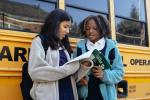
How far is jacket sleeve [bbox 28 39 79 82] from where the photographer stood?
101 inches

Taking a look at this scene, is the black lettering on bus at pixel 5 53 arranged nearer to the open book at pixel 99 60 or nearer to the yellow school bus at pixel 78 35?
the yellow school bus at pixel 78 35

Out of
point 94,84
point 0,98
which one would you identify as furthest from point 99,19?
point 0,98

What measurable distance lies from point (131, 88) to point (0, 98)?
5.39 feet

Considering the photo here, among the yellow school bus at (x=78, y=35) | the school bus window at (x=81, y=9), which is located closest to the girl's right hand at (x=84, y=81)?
the yellow school bus at (x=78, y=35)

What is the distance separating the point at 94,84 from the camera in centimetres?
288

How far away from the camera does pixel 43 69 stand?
8.41ft

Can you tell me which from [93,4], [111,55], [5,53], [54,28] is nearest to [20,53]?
[5,53]

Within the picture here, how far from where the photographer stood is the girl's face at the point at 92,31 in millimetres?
2943

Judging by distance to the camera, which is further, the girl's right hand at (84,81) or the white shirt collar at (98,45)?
Answer: the white shirt collar at (98,45)

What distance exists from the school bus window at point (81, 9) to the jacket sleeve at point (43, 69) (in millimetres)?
906

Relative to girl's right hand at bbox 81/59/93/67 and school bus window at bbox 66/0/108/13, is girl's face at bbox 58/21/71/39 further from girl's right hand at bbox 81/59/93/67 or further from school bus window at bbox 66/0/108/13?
school bus window at bbox 66/0/108/13

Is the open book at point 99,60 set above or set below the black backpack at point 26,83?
above

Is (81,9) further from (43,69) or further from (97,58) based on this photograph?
(43,69)

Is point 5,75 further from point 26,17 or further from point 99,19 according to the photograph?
point 99,19
